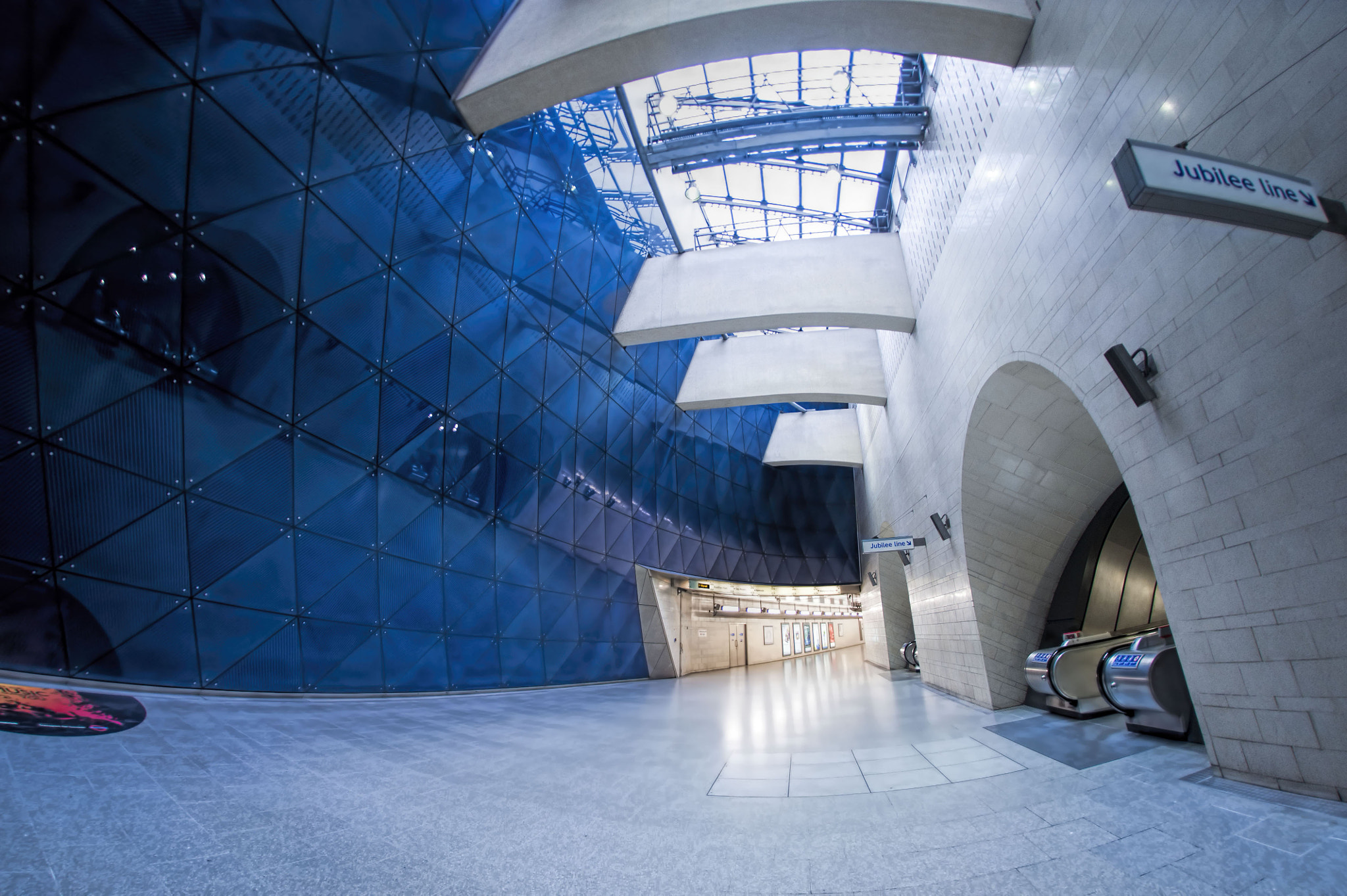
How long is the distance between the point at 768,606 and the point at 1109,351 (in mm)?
25469

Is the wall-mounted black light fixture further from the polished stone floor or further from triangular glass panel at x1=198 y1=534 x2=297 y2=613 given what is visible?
triangular glass panel at x1=198 y1=534 x2=297 y2=613

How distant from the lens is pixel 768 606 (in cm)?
2912

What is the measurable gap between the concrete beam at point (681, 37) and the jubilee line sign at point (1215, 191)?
5900 millimetres

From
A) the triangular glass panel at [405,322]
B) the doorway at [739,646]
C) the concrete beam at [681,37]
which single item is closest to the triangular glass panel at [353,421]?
the triangular glass panel at [405,322]

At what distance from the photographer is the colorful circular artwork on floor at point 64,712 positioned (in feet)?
15.3

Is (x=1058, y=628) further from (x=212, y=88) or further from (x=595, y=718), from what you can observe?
(x=212, y=88)

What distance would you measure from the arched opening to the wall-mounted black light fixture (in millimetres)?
3493

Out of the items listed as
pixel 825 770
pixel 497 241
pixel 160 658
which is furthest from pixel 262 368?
pixel 825 770

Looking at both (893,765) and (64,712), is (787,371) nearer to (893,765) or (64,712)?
(893,765)

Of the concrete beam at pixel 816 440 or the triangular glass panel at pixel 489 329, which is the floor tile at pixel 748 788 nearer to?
the triangular glass panel at pixel 489 329

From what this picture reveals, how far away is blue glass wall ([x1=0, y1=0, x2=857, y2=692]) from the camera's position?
7094mm

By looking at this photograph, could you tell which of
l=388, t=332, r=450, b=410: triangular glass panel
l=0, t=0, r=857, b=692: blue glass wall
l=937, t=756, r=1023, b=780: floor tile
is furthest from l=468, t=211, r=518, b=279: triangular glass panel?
l=937, t=756, r=1023, b=780: floor tile

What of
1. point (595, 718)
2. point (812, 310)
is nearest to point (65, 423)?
point (595, 718)

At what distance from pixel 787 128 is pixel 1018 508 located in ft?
33.3
